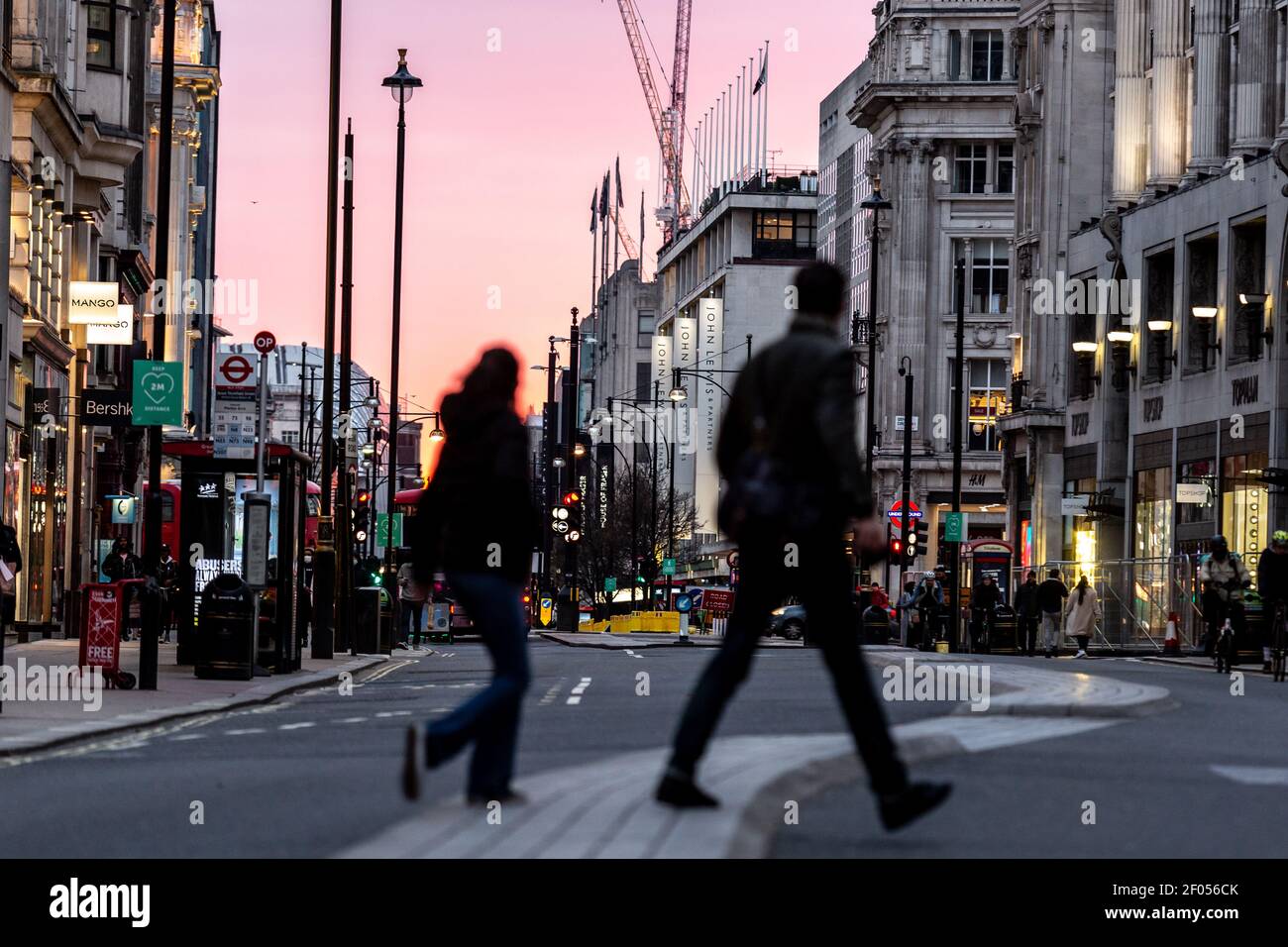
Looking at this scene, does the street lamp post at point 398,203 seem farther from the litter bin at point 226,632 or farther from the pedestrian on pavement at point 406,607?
the litter bin at point 226,632

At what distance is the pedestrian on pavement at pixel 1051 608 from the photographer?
48.4 metres

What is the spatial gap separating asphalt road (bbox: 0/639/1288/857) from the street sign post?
498cm

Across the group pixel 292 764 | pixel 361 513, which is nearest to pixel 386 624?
pixel 361 513

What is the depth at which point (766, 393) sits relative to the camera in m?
8.89

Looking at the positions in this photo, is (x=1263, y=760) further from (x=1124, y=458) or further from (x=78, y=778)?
(x=1124, y=458)

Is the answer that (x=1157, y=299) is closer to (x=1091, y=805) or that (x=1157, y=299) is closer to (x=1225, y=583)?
(x=1225, y=583)

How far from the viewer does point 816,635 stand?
8977mm

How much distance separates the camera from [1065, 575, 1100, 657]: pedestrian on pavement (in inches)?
1801

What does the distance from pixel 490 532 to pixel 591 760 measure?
394cm

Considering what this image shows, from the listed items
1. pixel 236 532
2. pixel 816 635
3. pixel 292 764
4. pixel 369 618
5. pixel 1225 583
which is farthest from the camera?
pixel 369 618

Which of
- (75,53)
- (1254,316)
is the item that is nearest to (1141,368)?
(1254,316)

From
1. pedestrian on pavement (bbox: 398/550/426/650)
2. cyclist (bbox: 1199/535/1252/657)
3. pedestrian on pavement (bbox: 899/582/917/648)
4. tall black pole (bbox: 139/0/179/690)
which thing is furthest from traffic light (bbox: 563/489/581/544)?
tall black pole (bbox: 139/0/179/690)
